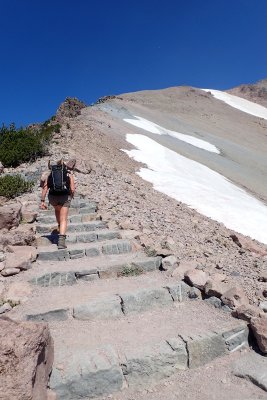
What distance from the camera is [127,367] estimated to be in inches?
161

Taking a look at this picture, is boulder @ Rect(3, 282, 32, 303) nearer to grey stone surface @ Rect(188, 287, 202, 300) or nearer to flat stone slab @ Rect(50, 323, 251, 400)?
flat stone slab @ Rect(50, 323, 251, 400)

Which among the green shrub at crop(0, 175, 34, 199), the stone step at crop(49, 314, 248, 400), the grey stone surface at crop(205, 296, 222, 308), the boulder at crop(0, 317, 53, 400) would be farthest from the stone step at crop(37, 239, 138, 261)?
the green shrub at crop(0, 175, 34, 199)

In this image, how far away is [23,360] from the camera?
3328 mm

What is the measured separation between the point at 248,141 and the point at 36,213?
105 feet

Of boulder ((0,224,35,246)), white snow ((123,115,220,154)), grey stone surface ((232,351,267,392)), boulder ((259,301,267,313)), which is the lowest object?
grey stone surface ((232,351,267,392))

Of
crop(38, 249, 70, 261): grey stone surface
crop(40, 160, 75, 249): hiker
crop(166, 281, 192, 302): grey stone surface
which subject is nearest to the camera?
crop(166, 281, 192, 302): grey stone surface

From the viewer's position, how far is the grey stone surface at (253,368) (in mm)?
4113

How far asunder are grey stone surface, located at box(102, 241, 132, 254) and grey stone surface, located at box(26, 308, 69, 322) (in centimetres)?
234

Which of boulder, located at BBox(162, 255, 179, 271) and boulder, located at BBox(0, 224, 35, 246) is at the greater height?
boulder, located at BBox(0, 224, 35, 246)

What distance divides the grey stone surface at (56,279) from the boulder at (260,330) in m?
2.95

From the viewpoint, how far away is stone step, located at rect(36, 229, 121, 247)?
7.75 metres

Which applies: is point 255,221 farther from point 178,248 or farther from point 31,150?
point 31,150

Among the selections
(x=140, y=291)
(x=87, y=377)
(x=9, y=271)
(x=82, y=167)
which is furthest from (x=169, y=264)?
(x=82, y=167)

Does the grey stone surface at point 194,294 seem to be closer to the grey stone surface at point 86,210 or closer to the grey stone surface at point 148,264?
the grey stone surface at point 148,264
